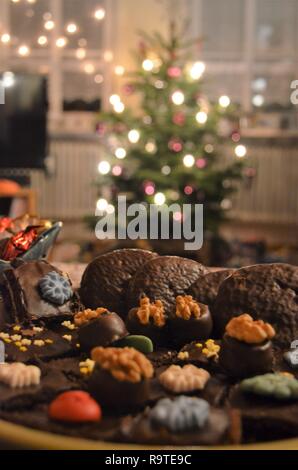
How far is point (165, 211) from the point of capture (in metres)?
3.81

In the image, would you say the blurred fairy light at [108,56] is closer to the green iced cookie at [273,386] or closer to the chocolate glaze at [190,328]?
the chocolate glaze at [190,328]

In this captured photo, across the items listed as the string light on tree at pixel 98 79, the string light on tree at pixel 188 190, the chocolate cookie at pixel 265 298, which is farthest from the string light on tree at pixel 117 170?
the chocolate cookie at pixel 265 298

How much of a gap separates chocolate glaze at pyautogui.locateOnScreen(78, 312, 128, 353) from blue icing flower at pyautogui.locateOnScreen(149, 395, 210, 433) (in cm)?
19

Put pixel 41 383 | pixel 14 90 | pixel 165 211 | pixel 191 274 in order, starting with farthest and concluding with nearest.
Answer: pixel 14 90 < pixel 165 211 < pixel 191 274 < pixel 41 383

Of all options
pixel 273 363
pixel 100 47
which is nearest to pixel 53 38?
pixel 100 47

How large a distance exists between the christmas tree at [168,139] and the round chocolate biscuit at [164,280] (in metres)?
2.85

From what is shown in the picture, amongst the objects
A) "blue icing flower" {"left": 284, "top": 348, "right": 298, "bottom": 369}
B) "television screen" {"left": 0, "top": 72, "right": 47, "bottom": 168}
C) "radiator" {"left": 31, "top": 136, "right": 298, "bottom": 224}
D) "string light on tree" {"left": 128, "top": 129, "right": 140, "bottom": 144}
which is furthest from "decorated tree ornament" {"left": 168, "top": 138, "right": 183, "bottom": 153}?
"blue icing flower" {"left": 284, "top": 348, "right": 298, "bottom": 369}

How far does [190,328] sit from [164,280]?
0.10 m

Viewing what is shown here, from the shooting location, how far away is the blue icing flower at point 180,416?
60cm

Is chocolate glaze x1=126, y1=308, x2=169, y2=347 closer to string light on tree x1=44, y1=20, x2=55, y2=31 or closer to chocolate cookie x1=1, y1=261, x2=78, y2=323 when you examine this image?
chocolate cookie x1=1, y1=261, x2=78, y2=323

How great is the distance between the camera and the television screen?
466 centimetres

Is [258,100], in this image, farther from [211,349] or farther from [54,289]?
[211,349]
